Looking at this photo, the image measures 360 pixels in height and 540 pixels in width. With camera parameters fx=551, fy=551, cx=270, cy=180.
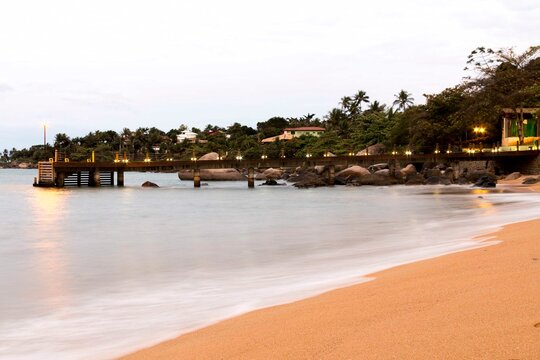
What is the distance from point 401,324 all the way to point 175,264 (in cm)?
782

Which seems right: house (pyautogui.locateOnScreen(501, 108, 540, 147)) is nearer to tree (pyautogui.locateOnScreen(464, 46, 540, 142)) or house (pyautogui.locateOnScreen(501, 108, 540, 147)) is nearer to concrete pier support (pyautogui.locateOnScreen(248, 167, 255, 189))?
tree (pyautogui.locateOnScreen(464, 46, 540, 142))

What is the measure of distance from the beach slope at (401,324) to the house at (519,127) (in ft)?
166

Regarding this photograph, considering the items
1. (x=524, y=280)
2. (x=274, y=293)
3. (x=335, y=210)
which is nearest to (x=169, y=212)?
(x=335, y=210)

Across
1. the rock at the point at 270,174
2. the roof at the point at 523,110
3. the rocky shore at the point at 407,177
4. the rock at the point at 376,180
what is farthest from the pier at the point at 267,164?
the rock at the point at 270,174

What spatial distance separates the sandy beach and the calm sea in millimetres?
1004

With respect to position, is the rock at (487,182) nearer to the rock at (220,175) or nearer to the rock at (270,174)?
the rock at (270,174)

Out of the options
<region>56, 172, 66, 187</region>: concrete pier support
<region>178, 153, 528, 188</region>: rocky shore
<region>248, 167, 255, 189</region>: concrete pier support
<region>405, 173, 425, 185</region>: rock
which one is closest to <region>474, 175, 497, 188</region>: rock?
<region>178, 153, 528, 188</region>: rocky shore

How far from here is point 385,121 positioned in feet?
267

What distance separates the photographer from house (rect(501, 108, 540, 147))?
174 feet

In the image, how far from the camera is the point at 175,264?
38.3 ft

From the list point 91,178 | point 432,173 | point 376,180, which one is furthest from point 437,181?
point 91,178

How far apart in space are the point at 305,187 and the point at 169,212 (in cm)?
2554

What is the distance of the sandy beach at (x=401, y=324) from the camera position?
12.6 ft

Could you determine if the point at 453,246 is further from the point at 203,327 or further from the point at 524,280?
the point at 203,327
